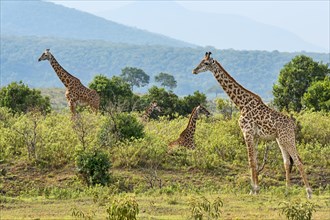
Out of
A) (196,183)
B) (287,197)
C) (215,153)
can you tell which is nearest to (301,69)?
(215,153)

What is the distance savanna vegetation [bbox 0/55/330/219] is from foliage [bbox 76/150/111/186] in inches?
0.9

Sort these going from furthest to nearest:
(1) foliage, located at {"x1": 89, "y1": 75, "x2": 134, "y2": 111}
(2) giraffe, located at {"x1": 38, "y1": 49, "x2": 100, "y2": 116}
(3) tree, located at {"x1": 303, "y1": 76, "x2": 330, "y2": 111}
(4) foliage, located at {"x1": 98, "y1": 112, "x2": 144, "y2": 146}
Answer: (1) foliage, located at {"x1": 89, "y1": 75, "x2": 134, "y2": 111} → (3) tree, located at {"x1": 303, "y1": 76, "x2": 330, "y2": 111} → (2) giraffe, located at {"x1": 38, "y1": 49, "x2": 100, "y2": 116} → (4) foliage, located at {"x1": 98, "y1": 112, "x2": 144, "y2": 146}

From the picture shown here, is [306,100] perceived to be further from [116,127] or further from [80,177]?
[80,177]

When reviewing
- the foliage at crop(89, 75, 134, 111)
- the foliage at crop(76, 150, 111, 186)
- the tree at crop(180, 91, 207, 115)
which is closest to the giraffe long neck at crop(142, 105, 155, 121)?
the foliage at crop(89, 75, 134, 111)

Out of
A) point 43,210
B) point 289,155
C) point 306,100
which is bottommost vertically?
point 43,210

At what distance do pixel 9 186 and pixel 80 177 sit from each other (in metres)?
1.57

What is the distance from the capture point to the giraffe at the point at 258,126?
1430 centimetres

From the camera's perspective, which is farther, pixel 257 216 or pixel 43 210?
pixel 43 210

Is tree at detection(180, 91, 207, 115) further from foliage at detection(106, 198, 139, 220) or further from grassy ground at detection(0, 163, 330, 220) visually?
foliage at detection(106, 198, 139, 220)

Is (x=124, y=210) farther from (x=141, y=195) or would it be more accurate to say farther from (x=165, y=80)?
(x=165, y=80)

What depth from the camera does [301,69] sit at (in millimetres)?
29953

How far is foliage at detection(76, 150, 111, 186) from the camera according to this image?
613 inches

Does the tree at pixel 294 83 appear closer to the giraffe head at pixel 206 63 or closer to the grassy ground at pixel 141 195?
the grassy ground at pixel 141 195

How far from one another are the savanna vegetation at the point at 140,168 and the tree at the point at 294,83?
8.07m
